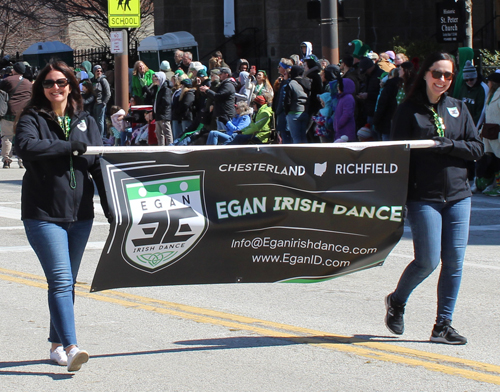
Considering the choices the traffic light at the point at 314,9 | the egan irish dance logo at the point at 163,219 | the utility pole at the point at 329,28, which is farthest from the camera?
the traffic light at the point at 314,9

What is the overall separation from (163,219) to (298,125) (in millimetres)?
10559

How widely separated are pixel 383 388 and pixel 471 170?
1.71 meters

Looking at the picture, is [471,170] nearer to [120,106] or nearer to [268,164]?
[268,164]

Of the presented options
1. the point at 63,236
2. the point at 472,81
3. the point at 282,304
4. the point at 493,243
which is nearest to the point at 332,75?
the point at 472,81

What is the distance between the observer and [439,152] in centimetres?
515

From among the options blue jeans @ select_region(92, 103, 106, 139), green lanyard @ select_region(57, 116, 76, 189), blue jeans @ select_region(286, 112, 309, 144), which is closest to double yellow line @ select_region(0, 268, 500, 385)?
green lanyard @ select_region(57, 116, 76, 189)

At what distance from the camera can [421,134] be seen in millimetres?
5289

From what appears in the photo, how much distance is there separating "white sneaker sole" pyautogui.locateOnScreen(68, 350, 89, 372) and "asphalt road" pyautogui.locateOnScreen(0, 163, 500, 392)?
7cm

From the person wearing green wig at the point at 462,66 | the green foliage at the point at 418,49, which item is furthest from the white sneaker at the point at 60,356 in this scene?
the green foliage at the point at 418,49

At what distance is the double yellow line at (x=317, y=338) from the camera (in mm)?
4918

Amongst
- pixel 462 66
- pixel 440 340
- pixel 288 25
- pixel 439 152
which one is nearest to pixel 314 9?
pixel 462 66

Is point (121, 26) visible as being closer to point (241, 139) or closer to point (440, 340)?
point (241, 139)

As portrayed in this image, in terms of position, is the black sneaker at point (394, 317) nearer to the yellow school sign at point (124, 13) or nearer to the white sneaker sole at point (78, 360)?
the white sneaker sole at point (78, 360)

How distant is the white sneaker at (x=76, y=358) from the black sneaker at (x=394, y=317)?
77.4 inches
